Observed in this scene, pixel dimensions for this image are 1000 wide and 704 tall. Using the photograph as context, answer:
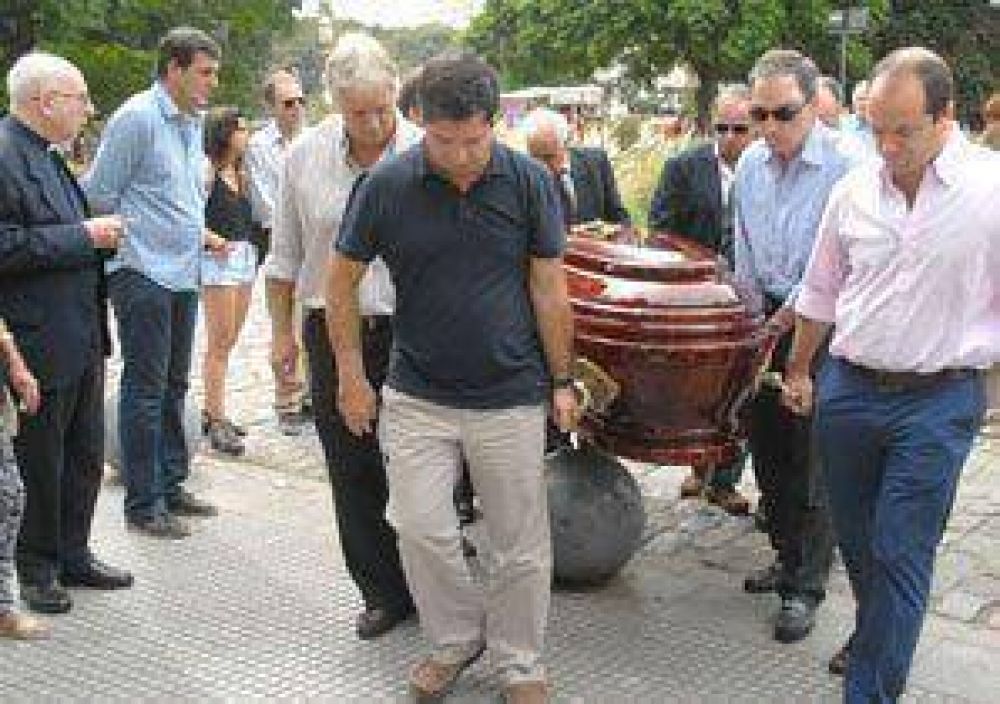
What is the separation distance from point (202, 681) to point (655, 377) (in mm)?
1705

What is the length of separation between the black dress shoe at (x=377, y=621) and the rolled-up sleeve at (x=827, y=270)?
1748 mm

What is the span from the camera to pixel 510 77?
55625 mm

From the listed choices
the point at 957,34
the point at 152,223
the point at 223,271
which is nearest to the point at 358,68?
the point at 152,223

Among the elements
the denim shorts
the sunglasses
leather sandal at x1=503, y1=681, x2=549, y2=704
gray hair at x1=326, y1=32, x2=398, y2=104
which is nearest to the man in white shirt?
gray hair at x1=326, y1=32, x2=398, y2=104

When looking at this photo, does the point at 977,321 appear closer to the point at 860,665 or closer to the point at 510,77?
the point at 860,665

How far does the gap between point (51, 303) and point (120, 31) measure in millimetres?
25752

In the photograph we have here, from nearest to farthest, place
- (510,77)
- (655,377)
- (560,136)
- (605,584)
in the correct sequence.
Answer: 1. (655,377)
2. (605,584)
3. (560,136)
4. (510,77)

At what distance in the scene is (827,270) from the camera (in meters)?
4.20

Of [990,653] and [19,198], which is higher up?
[19,198]

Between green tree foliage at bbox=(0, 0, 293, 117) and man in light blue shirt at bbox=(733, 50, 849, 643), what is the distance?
58.3 ft

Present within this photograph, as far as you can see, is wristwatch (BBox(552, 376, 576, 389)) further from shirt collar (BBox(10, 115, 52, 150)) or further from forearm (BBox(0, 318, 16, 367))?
shirt collar (BBox(10, 115, 52, 150))

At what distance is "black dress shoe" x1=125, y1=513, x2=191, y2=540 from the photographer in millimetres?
5941

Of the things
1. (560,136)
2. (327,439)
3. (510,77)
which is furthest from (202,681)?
(510,77)

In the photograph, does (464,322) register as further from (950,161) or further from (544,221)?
(950,161)
